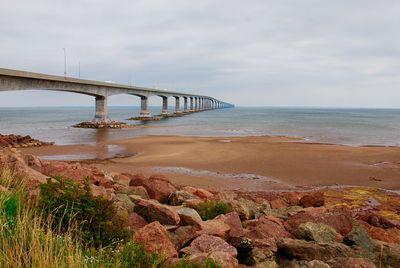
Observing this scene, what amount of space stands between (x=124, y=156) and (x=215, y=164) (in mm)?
6851

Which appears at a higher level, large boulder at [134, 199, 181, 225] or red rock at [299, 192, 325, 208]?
large boulder at [134, 199, 181, 225]

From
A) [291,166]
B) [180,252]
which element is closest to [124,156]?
[291,166]

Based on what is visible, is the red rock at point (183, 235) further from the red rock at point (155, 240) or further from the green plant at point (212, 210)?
the green plant at point (212, 210)

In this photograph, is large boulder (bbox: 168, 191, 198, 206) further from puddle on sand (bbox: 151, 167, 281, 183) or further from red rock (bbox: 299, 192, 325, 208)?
puddle on sand (bbox: 151, 167, 281, 183)

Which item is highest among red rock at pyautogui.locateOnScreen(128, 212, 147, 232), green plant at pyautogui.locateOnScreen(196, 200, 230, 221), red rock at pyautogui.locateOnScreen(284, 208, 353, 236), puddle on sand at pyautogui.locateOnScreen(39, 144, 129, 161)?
red rock at pyautogui.locateOnScreen(128, 212, 147, 232)

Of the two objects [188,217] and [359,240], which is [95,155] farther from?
[359,240]

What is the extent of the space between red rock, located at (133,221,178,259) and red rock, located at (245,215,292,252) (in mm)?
1839

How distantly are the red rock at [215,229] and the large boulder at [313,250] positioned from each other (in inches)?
43.4

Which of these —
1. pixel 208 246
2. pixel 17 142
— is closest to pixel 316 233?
pixel 208 246

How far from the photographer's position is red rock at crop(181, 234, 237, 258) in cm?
541

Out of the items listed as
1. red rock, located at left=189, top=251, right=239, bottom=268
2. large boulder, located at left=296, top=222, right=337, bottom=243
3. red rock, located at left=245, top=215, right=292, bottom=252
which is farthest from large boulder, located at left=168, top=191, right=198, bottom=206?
red rock, located at left=189, top=251, right=239, bottom=268

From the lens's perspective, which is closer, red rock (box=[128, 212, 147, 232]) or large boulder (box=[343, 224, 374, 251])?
large boulder (box=[343, 224, 374, 251])

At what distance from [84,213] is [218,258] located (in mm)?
2275

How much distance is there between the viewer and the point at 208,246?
5.55 metres
